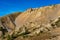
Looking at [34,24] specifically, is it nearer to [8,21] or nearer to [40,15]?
[40,15]

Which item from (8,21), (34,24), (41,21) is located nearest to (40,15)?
(41,21)

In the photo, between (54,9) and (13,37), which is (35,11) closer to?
(54,9)

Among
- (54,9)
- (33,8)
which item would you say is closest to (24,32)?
(54,9)

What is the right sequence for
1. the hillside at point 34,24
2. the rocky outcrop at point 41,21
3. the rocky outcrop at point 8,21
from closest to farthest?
the hillside at point 34,24 → the rocky outcrop at point 41,21 → the rocky outcrop at point 8,21

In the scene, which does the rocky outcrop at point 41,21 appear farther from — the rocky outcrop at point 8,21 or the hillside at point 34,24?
the rocky outcrop at point 8,21

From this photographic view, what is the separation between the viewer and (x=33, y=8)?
2917 cm

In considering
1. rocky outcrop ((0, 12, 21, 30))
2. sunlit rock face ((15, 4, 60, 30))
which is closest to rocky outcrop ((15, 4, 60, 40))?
sunlit rock face ((15, 4, 60, 30))

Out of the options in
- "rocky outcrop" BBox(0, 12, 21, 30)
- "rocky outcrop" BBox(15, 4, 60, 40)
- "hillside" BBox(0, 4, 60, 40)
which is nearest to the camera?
"hillside" BBox(0, 4, 60, 40)

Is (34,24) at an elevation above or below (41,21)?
below

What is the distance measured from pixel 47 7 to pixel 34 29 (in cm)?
496

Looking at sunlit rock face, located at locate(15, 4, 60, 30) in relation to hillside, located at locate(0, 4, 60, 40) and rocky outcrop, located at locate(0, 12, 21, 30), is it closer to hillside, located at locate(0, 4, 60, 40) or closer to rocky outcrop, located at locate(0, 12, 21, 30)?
hillside, located at locate(0, 4, 60, 40)

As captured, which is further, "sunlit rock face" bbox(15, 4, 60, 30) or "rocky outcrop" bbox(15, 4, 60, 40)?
"sunlit rock face" bbox(15, 4, 60, 30)

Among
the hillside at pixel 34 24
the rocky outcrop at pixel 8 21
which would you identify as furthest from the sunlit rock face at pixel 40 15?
the rocky outcrop at pixel 8 21

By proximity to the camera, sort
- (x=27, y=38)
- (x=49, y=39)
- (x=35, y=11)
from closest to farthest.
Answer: (x=49, y=39) → (x=27, y=38) → (x=35, y=11)
